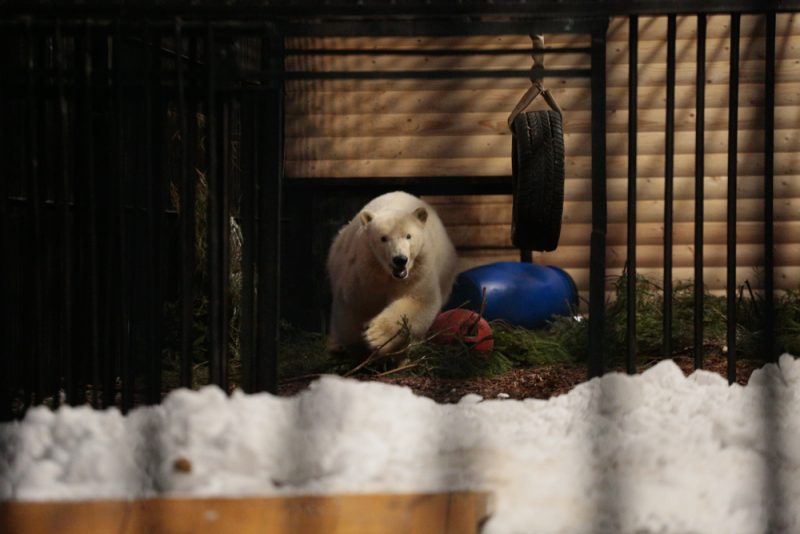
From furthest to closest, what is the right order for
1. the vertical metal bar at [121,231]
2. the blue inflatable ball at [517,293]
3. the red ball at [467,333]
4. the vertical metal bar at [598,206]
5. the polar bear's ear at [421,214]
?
1. the blue inflatable ball at [517,293]
2. the polar bear's ear at [421,214]
3. the red ball at [467,333]
4. the vertical metal bar at [598,206]
5. the vertical metal bar at [121,231]

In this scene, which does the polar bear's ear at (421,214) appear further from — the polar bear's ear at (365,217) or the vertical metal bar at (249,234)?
the vertical metal bar at (249,234)

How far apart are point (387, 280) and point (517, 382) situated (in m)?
1.27

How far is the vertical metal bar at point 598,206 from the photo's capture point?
3.01 meters

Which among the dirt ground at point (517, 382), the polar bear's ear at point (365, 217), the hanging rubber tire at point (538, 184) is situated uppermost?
the hanging rubber tire at point (538, 184)

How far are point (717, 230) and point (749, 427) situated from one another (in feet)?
21.5

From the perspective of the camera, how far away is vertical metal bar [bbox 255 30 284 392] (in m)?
2.94

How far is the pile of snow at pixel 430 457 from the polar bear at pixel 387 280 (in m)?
3.85

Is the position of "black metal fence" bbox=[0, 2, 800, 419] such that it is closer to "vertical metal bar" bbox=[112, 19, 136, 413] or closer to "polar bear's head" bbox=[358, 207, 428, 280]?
"vertical metal bar" bbox=[112, 19, 136, 413]

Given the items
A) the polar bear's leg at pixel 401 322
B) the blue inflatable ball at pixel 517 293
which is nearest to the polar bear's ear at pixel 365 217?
the polar bear's leg at pixel 401 322

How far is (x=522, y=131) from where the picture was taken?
5.03 metres

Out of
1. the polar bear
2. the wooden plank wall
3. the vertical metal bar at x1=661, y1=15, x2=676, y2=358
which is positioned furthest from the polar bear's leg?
the vertical metal bar at x1=661, y1=15, x2=676, y2=358

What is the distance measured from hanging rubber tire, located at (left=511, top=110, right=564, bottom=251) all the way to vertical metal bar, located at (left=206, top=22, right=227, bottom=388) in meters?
2.17

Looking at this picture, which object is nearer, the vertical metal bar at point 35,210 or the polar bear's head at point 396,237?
the vertical metal bar at point 35,210

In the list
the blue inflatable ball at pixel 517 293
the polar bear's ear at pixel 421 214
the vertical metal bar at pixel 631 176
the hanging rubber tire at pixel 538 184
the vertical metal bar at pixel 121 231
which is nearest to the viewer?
the vertical metal bar at pixel 121 231
